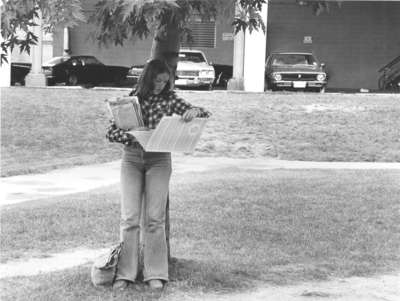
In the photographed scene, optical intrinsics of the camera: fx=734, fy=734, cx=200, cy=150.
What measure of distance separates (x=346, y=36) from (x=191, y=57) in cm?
1033

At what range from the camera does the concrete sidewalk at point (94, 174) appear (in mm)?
10469

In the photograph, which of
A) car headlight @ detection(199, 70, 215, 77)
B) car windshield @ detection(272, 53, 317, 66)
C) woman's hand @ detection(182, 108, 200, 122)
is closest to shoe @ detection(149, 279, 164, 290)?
woman's hand @ detection(182, 108, 200, 122)

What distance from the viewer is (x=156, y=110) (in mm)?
5250

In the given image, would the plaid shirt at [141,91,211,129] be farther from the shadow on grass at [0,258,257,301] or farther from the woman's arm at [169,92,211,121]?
the shadow on grass at [0,258,257,301]

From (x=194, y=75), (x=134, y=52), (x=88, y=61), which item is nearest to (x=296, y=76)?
(x=194, y=75)

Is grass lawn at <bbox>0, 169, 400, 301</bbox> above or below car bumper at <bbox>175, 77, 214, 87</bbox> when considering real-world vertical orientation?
below

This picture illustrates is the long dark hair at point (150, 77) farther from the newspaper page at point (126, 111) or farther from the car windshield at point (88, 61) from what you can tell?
the car windshield at point (88, 61)

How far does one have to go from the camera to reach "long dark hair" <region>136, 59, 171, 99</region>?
5.29 metres

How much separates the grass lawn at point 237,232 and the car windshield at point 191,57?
51.2 feet

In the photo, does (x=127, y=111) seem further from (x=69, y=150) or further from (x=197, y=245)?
(x=69, y=150)

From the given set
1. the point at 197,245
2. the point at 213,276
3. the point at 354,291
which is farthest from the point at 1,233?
the point at 354,291

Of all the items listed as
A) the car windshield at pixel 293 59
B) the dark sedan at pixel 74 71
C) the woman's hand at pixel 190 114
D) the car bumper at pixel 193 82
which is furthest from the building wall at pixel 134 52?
the woman's hand at pixel 190 114

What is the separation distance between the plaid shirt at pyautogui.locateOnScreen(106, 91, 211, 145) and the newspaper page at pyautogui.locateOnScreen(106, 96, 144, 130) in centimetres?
8

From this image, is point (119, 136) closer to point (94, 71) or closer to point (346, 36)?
point (94, 71)
